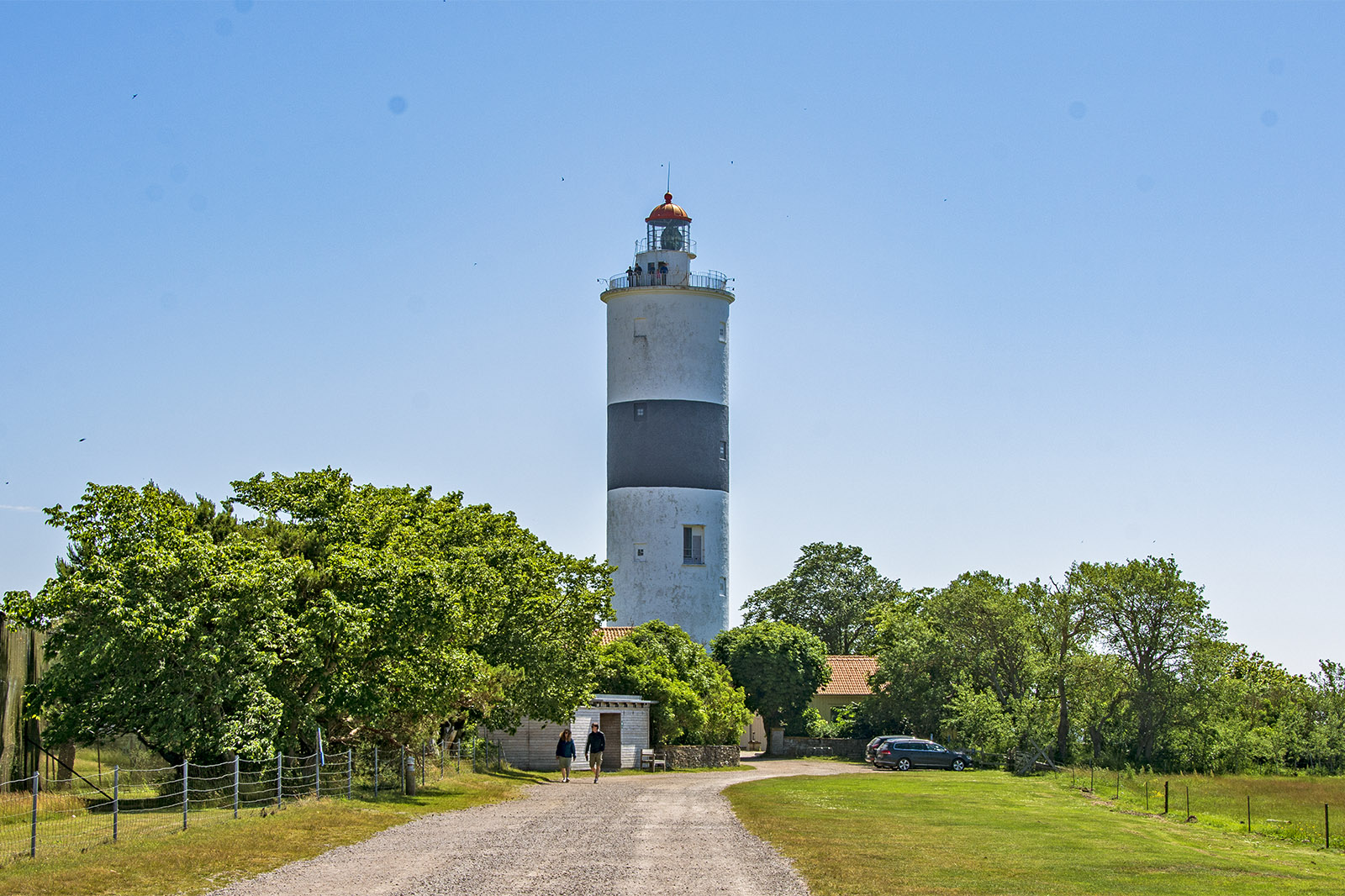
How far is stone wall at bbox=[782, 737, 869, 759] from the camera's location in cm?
6419

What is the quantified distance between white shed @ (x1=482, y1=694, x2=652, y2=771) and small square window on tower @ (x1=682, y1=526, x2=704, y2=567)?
15.1 metres

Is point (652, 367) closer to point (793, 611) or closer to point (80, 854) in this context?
point (793, 611)

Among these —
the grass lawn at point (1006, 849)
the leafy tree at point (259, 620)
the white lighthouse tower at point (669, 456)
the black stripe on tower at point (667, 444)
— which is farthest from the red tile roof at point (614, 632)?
the leafy tree at point (259, 620)

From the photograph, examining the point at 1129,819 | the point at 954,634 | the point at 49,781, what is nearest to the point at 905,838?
the point at 1129,819

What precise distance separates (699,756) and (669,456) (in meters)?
17.0

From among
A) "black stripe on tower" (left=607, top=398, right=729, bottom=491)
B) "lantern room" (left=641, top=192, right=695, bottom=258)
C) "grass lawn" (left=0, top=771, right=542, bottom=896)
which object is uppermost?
"lantern room" (left=641, top=192, right=695, bottom=258)

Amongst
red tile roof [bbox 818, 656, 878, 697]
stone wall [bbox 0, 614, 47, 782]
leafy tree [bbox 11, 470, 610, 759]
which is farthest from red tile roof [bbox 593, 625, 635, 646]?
stone wall [bbox 0, 614, 47, 782]

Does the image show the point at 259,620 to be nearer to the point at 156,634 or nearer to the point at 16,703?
the point at 156,634

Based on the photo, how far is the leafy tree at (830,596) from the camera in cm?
9300

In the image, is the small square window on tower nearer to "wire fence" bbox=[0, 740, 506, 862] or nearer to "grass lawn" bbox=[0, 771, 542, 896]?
"wire fence" bbox=[0, 740, 506, 862]

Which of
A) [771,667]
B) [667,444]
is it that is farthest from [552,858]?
[771,667]

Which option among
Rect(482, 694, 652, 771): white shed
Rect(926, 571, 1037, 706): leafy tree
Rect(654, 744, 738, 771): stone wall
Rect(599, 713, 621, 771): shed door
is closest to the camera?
Rect(482, 694, 652, 771): white shed

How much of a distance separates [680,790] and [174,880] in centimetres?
1950

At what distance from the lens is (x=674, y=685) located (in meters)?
52.5
